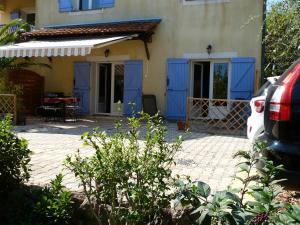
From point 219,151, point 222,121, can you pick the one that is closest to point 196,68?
point 222,121

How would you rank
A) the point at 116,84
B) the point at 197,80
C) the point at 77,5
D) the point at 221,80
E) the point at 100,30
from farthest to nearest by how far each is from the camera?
the point at 77,5
the point at 116,84
the point at 197,80
the point at 100,30
the point at 221,80

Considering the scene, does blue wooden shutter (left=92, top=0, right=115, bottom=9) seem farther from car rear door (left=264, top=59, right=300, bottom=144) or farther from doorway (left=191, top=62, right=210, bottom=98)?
car rear door (left=264, top=59, right=300, bottom=144)

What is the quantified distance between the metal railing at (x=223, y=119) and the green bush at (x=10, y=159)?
29.3 ft

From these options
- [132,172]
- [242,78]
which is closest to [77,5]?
[242,78]

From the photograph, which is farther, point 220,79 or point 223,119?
point 220,79

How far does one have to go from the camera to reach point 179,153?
8.81m

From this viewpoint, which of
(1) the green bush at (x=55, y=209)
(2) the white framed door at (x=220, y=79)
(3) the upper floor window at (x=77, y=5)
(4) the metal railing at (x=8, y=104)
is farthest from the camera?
(3) the upper floor window at (x=77, y=5)

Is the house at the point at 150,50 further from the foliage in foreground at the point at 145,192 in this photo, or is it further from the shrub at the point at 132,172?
the shrub at the point at 132,172

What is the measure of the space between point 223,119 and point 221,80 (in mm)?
2415

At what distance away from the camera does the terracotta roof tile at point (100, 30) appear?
52.9 feet

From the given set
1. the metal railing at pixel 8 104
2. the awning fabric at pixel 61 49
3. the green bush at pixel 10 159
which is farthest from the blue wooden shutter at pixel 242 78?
the green bush at pixel 10 159

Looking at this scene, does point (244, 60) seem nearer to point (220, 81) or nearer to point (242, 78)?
point (242, 78)

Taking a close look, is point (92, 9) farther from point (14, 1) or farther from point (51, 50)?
point (14, 1)

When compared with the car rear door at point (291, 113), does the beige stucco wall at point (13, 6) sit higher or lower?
higher
